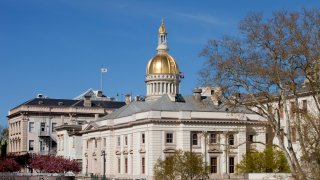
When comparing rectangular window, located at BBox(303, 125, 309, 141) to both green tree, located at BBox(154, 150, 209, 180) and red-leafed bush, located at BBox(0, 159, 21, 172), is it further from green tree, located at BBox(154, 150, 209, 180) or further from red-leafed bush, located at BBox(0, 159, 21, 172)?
red-leafed bush, located at BBox(0, 159, 21, 172)

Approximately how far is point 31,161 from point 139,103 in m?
23.0

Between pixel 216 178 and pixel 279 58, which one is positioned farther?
pixel 216 178

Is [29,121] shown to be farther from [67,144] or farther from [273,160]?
[273,160]

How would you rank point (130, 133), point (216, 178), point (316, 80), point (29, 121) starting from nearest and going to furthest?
point (316, 80) < point (216, 178) < point (130, 133) < point (29, 121)

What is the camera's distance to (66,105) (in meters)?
133

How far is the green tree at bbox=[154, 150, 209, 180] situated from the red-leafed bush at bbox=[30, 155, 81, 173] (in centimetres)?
3618

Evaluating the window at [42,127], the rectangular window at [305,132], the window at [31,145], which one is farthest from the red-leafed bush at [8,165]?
the rectangular window at [305,132]

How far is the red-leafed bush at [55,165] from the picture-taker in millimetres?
103750

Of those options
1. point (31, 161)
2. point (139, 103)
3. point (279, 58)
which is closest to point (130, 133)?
→ point (139, 103)

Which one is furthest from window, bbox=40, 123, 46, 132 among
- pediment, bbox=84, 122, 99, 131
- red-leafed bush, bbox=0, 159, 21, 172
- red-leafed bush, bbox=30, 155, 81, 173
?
pediment, bbox=84, 122, 99, 131

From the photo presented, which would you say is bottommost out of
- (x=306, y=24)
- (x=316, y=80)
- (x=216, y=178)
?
(x=216, y=178)

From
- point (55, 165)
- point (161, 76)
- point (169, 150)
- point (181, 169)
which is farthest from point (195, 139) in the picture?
point (55, 165)

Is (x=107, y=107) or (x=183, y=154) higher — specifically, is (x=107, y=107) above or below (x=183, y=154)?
above

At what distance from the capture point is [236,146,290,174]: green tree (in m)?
76.8
